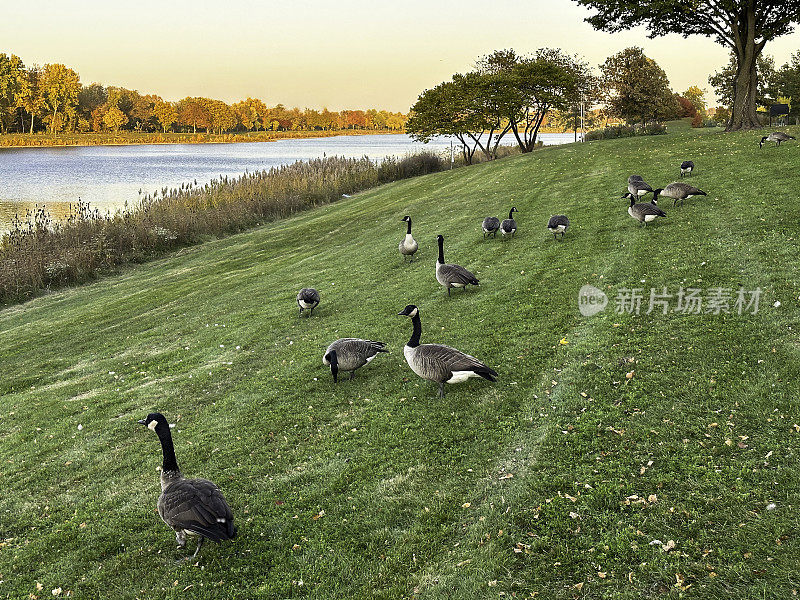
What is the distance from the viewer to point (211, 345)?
1427cm

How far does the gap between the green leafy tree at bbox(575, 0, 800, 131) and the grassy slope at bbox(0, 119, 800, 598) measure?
24.8 metres

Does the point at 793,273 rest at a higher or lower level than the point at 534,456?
higher

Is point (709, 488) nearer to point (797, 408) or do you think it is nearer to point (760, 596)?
point (760, 596)

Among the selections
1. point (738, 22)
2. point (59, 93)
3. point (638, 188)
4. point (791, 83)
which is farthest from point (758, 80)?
point (59, 93)

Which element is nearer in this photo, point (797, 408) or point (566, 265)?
point (797, 408)

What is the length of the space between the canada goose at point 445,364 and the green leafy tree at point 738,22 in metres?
37.8

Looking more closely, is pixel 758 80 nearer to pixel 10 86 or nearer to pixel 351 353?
pixel 351 353

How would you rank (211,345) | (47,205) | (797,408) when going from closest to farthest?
(797,408) < (211,345) < (47,205)

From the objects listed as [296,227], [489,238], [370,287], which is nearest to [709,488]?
[370,287]

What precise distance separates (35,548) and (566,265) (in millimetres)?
12749

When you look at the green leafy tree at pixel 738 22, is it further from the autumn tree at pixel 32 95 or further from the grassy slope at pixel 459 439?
the autumn tree at pixel 32 95

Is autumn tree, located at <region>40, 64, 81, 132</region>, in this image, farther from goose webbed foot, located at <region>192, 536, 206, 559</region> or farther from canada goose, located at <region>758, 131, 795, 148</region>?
goose webbed foot, located at <region>192, 536, 206, 559</region>

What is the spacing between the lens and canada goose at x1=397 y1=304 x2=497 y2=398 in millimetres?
8398

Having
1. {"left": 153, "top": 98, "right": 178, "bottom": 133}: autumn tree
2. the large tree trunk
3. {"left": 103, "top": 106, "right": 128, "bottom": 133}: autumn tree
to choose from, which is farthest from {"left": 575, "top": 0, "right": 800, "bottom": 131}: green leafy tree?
{"left": 153, "top": 98, "right": 178, "bottom": 133}: autumn tree
